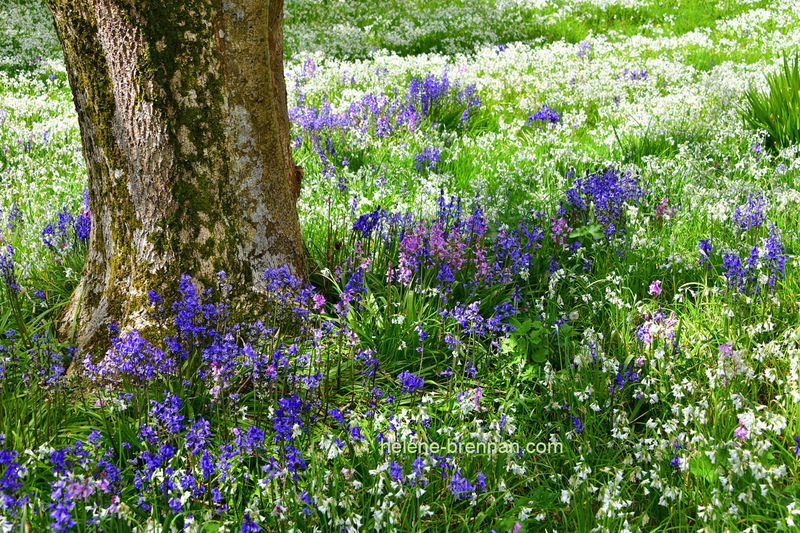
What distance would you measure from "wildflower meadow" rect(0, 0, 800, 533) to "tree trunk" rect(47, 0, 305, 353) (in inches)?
8.5

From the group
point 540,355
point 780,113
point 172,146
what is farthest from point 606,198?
point 172,146

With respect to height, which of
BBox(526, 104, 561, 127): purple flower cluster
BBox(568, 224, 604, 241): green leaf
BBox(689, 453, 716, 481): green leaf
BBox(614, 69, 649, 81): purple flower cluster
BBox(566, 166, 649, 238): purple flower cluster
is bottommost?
BBox(689, 453, 716, 481): green leaf

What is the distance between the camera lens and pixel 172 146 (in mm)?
3391

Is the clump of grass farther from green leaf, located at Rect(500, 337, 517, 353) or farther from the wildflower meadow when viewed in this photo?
green leaf, located at Rect(500, 337, 517, 353)

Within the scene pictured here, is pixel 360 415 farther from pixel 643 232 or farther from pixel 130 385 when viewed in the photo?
pixel 643 232

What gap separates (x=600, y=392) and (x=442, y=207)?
1.94 metres

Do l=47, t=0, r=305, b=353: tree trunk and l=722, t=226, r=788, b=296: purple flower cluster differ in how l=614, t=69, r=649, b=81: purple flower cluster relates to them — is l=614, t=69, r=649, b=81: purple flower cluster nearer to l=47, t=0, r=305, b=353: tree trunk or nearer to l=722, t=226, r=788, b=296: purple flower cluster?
l=722, t=226, r=788, b=296: purple flower cluster

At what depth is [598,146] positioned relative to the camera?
6.91 metres

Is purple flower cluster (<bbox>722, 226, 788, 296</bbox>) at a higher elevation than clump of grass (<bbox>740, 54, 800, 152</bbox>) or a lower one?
lower

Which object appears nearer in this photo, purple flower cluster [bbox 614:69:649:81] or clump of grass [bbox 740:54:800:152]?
clump of grass [bbox 740:54:800:152]

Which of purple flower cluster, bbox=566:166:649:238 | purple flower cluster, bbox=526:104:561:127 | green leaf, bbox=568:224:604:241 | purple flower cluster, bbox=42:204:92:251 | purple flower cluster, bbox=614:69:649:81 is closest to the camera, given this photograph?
green leaf, bbox=568:224:604:241

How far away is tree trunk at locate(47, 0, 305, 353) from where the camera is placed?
3281 millimetres

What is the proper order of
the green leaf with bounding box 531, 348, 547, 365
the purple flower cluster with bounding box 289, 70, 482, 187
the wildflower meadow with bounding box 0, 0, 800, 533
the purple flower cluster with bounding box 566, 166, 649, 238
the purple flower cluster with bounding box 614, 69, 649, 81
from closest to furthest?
the wildflower meadow with bounding box 0, 0, 800, 533, the green leaf with bounding box 531, 348, 547, 365, the purple flower cluster with bounding box 566, 166, 649, 238, the purple flower cluster with bounding box 289, 70, 482, 187, the purple flower cluster with bounding box 614, 69, 649, 81

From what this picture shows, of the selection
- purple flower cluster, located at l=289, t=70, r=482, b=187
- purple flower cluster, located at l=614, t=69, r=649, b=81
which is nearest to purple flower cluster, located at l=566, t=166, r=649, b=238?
purple flower cluster, located at l=289, t=70, r=482, b=187
